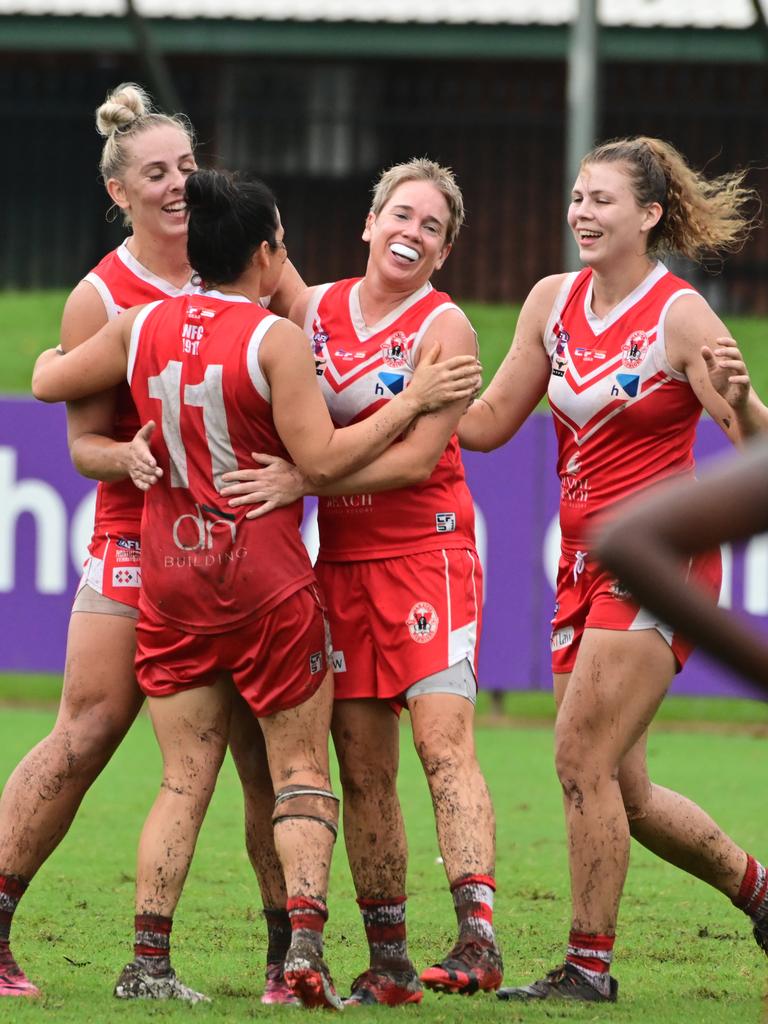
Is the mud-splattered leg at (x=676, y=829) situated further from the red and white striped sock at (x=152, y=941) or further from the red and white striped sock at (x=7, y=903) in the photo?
the red and white striped sock at (x=7, y=903)

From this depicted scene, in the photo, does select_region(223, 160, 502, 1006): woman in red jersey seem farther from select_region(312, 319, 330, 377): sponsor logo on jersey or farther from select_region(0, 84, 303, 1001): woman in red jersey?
select_region(0, 84, 303, 1001): woman in red jersey

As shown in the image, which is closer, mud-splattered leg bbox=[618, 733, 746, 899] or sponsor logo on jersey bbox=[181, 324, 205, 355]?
sponsor logo on jersey bbox=[181, 324, 205, 355]

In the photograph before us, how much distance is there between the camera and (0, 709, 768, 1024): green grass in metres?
4.94

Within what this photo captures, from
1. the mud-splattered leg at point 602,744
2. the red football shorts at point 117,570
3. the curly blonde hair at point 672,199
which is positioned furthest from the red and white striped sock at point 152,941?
the curly blonde hair at point 672,199

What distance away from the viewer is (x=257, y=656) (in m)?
4.78

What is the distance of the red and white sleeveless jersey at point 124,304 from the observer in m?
5.19

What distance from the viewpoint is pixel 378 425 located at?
16.1ft

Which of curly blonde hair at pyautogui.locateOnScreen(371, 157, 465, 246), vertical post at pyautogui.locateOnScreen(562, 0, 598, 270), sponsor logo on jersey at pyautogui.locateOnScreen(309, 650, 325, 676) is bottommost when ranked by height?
sponsor logo on jersey at pyautogui.locateOnScreen(309, 650, 325, 676)

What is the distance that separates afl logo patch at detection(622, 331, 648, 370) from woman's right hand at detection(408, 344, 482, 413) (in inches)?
20.0

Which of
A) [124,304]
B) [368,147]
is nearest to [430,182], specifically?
[124,304]

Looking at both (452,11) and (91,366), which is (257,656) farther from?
(452,11)

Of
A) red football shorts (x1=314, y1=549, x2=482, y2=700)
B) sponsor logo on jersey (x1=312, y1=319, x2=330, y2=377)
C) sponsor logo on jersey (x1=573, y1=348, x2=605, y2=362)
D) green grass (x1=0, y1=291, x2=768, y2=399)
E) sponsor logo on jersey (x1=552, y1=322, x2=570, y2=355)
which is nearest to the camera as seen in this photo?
red football shorts (x1=314, y1=549, x2=482, y2=700)

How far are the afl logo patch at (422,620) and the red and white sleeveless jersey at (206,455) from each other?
15.3 inches

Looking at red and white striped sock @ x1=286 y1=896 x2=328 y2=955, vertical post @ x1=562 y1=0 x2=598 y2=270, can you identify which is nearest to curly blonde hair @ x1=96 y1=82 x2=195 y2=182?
red and white striped sock @ x1=286 y1=896 x2=328 y2=955
